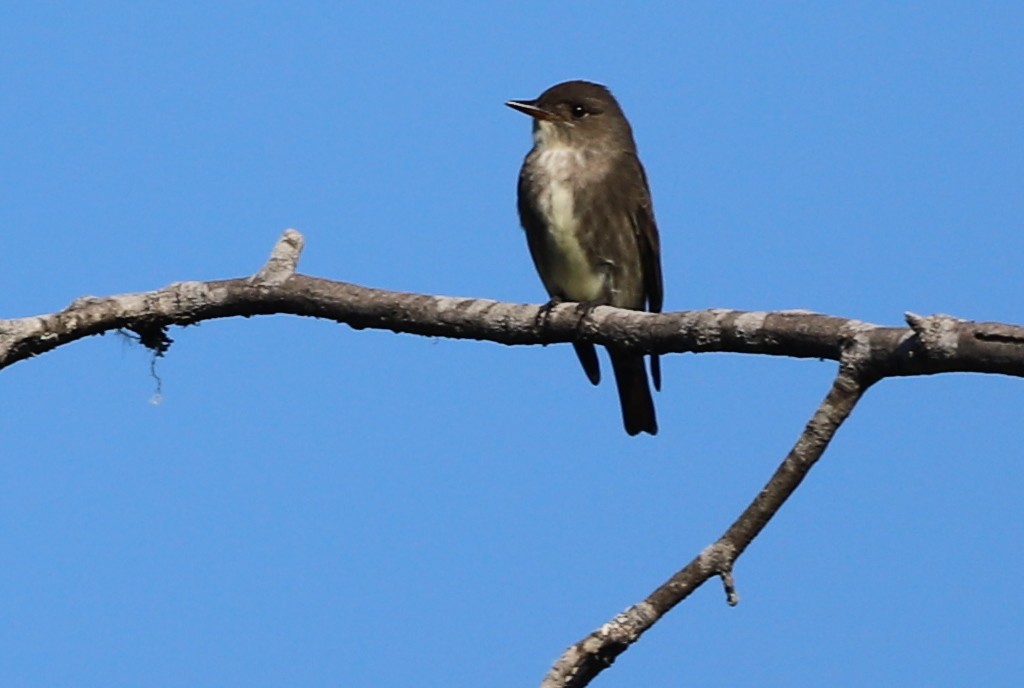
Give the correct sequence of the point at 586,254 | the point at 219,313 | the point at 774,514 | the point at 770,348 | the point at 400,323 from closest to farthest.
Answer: the point at 774,514
the point at 770,348
the point at 400,323
the point at 219,313
the point at 586,254

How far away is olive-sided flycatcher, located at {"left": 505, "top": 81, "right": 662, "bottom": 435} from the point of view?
22.6 ft

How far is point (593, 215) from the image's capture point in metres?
6.91

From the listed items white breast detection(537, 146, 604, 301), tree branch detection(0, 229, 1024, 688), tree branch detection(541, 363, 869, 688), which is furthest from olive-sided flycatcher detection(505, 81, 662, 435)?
tree branch detection(541, 363, 869, 688)

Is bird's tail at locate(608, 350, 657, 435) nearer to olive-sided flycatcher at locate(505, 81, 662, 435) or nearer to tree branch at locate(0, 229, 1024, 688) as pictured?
olive-sided flycatcher at locate(505, 81, 662, 435)

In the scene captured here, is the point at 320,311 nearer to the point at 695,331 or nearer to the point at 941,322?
the point at 695,331

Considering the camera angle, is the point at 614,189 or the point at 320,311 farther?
the point at 614,189

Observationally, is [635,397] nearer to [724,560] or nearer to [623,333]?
[623,333]

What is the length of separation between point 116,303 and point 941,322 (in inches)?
105

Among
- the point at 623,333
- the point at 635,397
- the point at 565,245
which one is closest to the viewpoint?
the point at 623,333

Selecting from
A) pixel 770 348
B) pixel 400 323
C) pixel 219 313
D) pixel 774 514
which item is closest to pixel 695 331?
pixel 770 348

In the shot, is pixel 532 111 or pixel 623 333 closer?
pixel 623 333

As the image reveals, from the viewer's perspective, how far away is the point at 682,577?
334cm

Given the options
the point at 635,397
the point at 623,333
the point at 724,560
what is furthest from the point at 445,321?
the point at 635,397

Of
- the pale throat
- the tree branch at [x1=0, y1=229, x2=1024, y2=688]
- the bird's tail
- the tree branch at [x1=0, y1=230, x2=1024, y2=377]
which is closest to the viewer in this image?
the tree branch at [x1=0, y1=229, x2=1024, y2=688]
